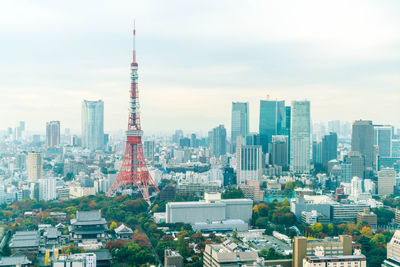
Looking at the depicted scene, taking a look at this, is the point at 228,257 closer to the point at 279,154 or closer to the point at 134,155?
the point at 134,155

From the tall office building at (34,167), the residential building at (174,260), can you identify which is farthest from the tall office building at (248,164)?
the residential building at (174,260)

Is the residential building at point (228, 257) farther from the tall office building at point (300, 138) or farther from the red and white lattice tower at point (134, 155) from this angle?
the tall office building at point (300, 138)

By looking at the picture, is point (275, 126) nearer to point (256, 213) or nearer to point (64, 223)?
point (256, 213)

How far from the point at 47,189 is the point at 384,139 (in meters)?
22.5

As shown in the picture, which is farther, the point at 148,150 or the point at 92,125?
the point at 92,125

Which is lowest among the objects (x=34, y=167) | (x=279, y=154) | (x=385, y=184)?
(x=385, y=184)

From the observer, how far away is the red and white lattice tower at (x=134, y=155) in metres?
20.3

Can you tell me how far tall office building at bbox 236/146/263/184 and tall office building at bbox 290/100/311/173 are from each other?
253 inches

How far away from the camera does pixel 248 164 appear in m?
27.8

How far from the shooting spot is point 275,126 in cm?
4166

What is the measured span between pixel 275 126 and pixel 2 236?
29465mm

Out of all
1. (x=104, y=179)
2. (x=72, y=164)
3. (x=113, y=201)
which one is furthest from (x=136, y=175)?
(x=72, y=164)

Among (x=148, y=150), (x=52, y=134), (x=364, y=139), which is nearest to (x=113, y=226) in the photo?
(x=364, y=139)

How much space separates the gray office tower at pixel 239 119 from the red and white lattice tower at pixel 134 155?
2585 centimetres
